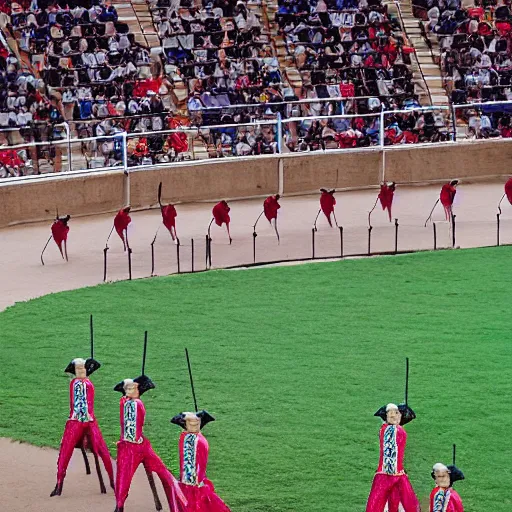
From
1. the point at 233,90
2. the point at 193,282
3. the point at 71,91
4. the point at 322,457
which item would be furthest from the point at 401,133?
the point at 322,457

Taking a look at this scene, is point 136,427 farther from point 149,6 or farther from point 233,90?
point 149,6

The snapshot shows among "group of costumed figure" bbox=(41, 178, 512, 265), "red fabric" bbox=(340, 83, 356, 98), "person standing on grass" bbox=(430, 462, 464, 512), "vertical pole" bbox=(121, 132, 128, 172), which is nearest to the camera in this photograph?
"person standing on grass" bbox=(430, 462, 464, 512)

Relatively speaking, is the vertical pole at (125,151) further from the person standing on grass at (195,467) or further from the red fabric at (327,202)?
the person standing on grass at (195,467)

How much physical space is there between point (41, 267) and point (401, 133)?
9.66 metres

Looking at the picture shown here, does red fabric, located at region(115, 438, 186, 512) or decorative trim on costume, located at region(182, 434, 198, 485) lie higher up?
decorative trim on costume, located at region(182, 434, 198, 485)

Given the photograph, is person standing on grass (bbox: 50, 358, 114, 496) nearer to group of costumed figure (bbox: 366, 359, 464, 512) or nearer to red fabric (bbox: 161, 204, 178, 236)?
group of costumed figure (bbox: 366, 359, 464, 512)

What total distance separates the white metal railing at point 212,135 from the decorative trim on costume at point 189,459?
1435cm

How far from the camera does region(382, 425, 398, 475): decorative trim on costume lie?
33.4 feet

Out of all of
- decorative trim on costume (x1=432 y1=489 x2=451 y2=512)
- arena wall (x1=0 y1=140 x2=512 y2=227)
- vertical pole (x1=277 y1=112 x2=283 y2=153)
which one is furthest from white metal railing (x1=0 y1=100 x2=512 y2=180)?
decorative trim on costume (x1=432 y1=489 x2=451 y2=512)

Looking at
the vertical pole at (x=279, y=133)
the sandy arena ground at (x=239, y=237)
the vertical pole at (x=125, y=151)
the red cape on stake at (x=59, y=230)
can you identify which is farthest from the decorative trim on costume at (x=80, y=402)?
the vertical pole at (x=279, y=133)

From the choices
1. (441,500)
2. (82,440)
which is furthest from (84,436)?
(441,500)

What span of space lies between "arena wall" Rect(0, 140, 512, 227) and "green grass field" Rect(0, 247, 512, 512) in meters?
5.02

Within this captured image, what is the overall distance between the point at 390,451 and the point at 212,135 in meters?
16.9

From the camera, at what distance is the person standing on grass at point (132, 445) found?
426 inches
